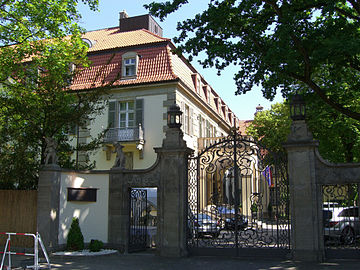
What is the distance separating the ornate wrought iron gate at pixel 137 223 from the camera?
1244cm

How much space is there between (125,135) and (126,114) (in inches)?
67.0

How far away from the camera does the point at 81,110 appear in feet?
43.2

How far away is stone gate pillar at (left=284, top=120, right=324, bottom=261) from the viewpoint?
33.8ft

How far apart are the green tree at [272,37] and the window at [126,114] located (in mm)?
11877

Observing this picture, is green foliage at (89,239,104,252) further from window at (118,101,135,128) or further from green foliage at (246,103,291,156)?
green foliage at (246,103,291,156)

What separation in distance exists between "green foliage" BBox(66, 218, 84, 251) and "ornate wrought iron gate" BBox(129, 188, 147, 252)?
155cm

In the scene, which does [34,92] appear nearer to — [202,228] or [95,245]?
[95,245]

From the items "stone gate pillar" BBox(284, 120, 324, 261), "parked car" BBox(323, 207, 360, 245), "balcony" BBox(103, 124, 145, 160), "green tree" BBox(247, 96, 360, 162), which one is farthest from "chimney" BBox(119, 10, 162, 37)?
"stone gate pillar" BBox(284, 120, 324, 261)

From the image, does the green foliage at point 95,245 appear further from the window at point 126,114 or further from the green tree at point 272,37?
the window at point 126,114

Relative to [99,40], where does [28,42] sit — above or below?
below

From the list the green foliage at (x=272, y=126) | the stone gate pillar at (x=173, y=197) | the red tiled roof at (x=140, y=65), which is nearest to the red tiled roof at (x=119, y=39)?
the red tiled roof at (x=140, y=65)

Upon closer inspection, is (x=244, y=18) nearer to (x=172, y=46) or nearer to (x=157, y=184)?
(x=157, y=184)

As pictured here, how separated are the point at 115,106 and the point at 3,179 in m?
12.8

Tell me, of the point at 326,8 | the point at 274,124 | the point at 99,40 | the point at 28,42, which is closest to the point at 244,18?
the point at 326,8
